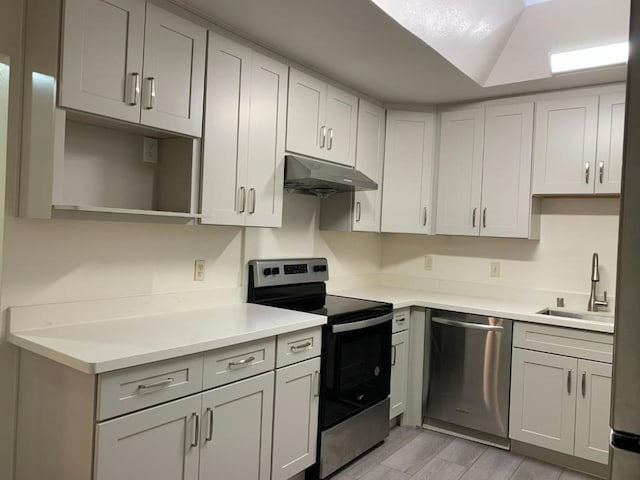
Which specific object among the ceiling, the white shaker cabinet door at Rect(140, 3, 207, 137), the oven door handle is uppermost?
the ceiling

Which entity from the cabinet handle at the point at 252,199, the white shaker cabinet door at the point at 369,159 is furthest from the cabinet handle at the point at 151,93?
the white shaker cabinet door at the point at 369,159

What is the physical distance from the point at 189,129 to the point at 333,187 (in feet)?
3.99

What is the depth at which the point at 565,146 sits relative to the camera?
3152 millimetres

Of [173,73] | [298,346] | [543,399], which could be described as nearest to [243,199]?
[173,73]

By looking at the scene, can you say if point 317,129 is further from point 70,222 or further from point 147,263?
point 70,222

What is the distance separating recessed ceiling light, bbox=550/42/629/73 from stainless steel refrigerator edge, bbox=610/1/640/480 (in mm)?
2299

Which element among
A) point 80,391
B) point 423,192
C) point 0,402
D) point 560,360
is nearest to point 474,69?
point 423,192

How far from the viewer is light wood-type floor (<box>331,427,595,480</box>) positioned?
2721 millimetres

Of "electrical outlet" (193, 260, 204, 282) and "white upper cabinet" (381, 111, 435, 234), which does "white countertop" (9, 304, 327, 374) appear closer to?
"electrical outlet" (193, 260, 204, 282)

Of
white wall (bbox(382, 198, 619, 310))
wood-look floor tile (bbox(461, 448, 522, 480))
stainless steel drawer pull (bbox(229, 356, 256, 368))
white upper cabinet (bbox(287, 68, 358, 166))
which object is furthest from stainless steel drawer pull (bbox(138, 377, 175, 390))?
white wall (bbox(382, 198, 619, 310))

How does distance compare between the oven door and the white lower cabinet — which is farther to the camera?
the white lower cabinet

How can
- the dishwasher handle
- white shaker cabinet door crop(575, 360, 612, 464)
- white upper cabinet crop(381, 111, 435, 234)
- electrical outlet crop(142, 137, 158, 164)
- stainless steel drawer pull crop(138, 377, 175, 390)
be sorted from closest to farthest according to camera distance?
stainless steel drawer pull crop(138, 377, 175, 390) → electrical outlet crop(142, 137, 158, 164) → white shaker cabinet door crop(575, 360, 612, 464) → the dishwasher handle → white upper cabinet crop(381, 111, 435, 234)

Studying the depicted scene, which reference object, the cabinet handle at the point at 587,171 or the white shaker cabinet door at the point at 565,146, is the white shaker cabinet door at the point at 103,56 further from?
the cabinet handle at the point at 587,171

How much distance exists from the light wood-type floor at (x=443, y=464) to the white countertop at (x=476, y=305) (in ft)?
2.89
